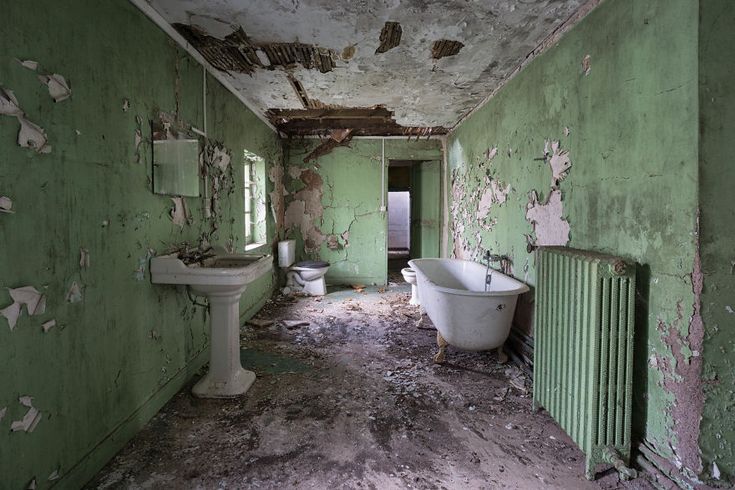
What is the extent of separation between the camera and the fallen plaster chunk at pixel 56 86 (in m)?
1.33

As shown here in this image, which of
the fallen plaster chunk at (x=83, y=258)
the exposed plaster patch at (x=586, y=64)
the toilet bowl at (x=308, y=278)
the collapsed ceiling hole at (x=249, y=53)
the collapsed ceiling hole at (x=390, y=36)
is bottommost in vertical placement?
the toilet bowl at (x=308, y=278)

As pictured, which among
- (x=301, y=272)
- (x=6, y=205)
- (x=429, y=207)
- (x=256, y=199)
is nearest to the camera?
(x=6, y=205)

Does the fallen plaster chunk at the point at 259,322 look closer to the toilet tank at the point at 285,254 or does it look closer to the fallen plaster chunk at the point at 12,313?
the toilet tank at the point at 285,254

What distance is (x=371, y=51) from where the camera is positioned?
8.32 ft

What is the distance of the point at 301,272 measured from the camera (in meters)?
4.91

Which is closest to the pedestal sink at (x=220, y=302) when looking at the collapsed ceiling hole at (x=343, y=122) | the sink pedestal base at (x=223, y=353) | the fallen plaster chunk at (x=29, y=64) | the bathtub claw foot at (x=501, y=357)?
the sink pedestal base at (x=223, y=353)

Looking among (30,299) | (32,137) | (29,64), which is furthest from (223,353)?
(29,64)

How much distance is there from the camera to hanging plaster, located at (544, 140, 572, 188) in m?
2.13

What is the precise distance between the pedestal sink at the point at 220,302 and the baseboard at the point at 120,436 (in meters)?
0.14

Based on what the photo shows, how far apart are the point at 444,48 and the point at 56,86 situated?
2068 mm

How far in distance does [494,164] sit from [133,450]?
10.3 ft

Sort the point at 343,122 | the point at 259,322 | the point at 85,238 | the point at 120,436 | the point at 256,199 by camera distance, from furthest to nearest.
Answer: the point at 343,122 < the point at 256,199 < the point at 259,322 < the point at 120,436 < the point at 85,238

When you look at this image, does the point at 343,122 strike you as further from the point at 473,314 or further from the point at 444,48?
the point at 473,314

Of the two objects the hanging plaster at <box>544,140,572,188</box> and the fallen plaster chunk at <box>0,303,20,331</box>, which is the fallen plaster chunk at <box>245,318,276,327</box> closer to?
the fallen plaster chunk at <box>0,303,20,331</box>
